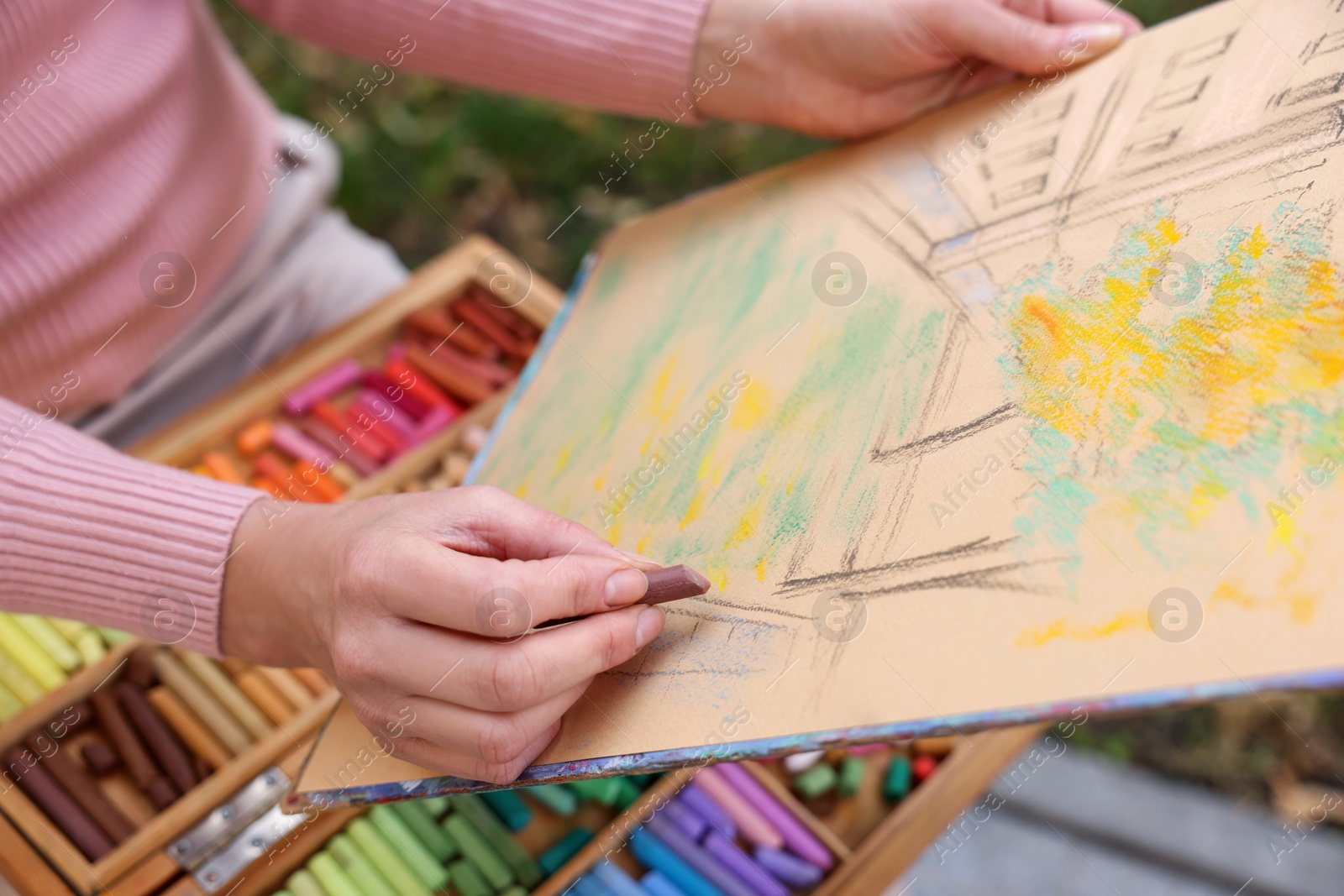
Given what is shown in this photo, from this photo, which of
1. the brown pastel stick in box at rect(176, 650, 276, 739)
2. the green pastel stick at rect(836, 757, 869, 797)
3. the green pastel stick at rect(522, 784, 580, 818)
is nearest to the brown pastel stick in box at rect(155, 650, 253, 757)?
the brown pastel stick in box at rect(176, 650, 276, 739)

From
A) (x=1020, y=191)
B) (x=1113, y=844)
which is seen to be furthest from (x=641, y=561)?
(x=1113, y=844)

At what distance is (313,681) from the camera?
1205 millimetres

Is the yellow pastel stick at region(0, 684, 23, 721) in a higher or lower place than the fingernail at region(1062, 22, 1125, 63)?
higher

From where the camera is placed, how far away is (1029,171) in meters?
0.89

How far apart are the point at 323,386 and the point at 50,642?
1.51ft

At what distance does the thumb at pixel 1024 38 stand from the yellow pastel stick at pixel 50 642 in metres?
1.22

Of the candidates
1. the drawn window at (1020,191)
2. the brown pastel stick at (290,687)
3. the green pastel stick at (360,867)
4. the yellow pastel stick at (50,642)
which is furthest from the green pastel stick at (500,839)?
the drawn window at (1020,191)

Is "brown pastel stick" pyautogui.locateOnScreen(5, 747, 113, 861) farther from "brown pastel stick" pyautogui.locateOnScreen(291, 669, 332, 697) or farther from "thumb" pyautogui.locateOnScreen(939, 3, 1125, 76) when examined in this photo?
"thumb" pyautogui.locateOnScreen(939, 3, 1125, 76)

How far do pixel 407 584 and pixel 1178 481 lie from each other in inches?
21.5

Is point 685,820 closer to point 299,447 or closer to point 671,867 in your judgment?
point 671,867

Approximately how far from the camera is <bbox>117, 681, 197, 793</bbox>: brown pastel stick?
43.5 inches

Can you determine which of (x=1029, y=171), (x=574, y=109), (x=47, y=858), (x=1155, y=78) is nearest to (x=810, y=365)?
(x=1029, y=171)

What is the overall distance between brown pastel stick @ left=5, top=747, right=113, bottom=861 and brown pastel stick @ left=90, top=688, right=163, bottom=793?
0.21 ft

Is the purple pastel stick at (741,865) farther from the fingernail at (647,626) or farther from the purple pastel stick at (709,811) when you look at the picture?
the fingernail at (647,626)
